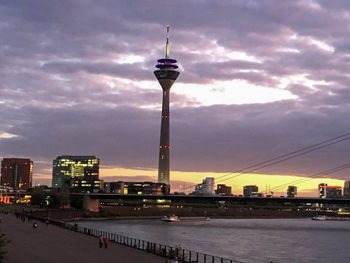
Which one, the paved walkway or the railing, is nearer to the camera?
the paved walkway

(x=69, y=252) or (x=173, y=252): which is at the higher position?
(x=173, y=252)

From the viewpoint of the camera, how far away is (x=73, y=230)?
85.9 m

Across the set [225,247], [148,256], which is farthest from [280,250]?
[148,256]

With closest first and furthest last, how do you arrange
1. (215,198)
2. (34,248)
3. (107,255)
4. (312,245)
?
1. (107,255)
2. (34,248)
3. (312,245)
4. (215,198)

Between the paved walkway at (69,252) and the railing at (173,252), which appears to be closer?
the paved walkway at (69,252)

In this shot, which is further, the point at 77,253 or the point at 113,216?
the point at 113,216

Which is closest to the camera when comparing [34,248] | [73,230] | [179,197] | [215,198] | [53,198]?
[34,248]

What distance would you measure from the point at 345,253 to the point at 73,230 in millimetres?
45353

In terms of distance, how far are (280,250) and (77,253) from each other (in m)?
47.2

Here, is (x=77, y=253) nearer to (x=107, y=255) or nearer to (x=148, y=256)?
(x=107, y=255)

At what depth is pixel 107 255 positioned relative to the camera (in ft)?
164

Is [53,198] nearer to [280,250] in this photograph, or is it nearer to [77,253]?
[280,250]

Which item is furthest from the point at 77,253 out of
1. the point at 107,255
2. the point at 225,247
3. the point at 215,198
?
the point at 215,198

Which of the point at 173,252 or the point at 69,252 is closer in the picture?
the point at 173,252
